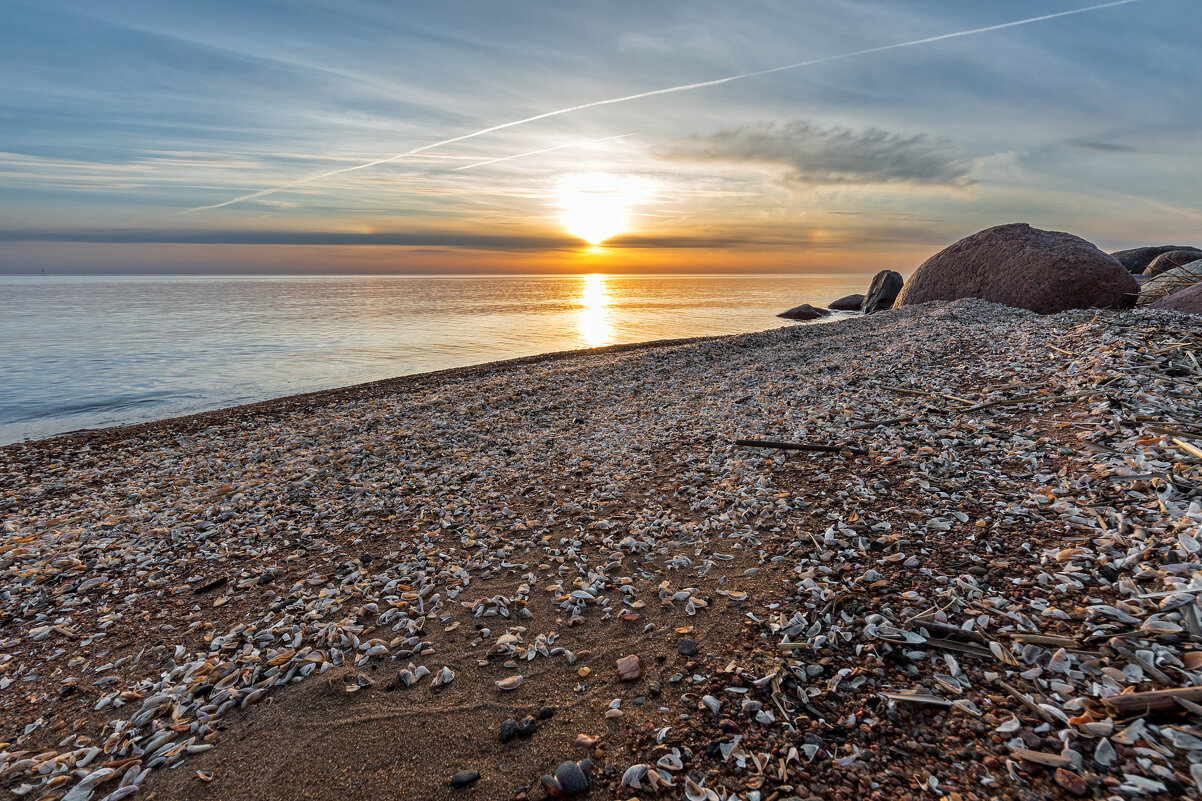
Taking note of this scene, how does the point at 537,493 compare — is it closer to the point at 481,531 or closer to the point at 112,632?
the point at 481,531

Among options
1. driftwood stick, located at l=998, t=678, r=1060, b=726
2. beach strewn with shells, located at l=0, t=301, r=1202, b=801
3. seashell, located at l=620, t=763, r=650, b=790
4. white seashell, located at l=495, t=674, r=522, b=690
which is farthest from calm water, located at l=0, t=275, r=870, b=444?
driftwood stick, located at l=998, t=678, r=1060, b=726

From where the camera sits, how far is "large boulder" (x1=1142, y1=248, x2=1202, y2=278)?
90.3ft

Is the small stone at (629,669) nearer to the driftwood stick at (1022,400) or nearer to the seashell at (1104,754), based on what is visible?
the seashell at (1104,754)

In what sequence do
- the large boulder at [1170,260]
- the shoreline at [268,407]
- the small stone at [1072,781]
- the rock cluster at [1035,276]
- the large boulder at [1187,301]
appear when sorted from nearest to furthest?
1. the small stone at [1072,781]
2. the large boulder at [1187,301]
3. the shoreline at [268,407]
4. the rock cluster at [1035,276]
5. the large boulder at [1170,260]

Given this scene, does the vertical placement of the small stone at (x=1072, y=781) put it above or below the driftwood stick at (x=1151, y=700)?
below

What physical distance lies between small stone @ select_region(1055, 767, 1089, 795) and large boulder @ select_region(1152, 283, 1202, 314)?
14.4 metres

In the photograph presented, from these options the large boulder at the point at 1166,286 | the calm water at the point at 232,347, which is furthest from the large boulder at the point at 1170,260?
the calm water at the point at 232,347

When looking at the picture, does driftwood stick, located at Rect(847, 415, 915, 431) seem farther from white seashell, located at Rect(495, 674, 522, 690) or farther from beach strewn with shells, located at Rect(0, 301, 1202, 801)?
white seashell, located at Rect(495, 674, 522, 690)

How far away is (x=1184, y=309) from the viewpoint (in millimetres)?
12086

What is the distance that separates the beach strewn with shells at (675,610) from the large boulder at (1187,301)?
4523mm

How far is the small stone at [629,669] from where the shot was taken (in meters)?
3.82

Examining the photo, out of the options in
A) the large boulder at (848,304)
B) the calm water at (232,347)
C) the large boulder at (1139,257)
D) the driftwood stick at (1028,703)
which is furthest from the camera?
the large boulder at (848,304)

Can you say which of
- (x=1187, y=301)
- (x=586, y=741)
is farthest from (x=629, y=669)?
(x=1187, y=301)

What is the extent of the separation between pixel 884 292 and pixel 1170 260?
511 inches
